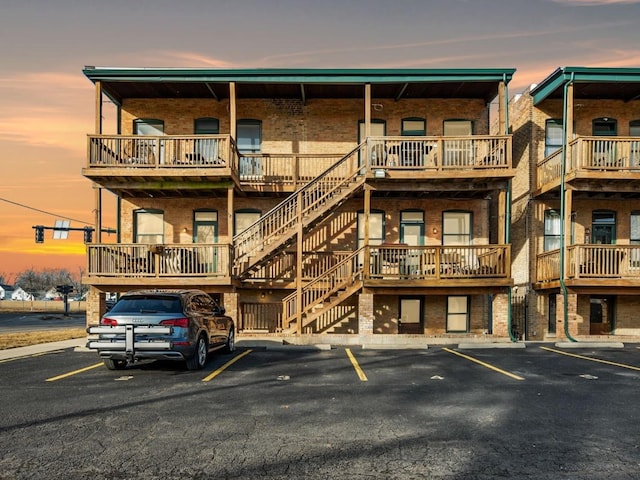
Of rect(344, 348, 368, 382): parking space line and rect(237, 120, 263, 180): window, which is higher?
rect(237, 120, 263, 180): window

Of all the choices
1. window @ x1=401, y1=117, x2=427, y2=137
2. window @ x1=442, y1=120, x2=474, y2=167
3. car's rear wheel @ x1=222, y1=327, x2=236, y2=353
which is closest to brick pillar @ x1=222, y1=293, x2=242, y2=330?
car's rear wheel @ x1=222, y1=327, x2=236, y2=353

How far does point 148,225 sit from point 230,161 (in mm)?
5458

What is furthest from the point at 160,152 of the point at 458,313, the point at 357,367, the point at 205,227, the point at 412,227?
the point at 458,313

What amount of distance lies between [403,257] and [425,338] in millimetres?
2914

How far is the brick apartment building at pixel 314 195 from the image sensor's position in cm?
1712

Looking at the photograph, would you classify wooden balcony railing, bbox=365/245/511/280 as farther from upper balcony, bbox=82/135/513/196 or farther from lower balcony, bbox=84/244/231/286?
lower balcony, bbox=84/244/231/286

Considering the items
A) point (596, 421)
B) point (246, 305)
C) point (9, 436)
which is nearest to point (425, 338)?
point (246, 305)

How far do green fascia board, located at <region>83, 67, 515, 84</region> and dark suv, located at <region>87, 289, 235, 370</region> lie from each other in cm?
990

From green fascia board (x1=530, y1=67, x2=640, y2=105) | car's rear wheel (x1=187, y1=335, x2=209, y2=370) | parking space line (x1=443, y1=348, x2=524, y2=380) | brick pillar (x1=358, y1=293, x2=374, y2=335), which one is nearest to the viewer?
parking space line (x1=443, y1=348, x2=524, y2=380)

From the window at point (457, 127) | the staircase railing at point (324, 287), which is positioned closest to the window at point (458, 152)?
the window at point (457, 127)

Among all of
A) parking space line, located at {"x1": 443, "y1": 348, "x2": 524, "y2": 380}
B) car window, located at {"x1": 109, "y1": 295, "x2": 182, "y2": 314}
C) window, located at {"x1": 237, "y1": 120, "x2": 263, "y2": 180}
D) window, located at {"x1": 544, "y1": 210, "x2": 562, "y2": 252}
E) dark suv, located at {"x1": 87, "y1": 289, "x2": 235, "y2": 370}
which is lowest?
parking space line, located at {"x1": 443, "y1": 348, "x2": 524, "y2": 380}

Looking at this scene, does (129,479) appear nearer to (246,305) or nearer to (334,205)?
(334,205)

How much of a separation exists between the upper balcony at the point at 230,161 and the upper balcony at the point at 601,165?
245cm

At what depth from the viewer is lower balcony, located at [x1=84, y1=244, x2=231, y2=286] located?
16953 millimetres
